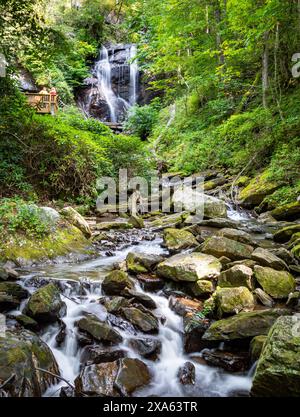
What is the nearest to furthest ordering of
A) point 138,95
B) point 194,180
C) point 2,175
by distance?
point 2,175 < point 194,180 < point 138,95

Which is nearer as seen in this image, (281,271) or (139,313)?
(139,313)

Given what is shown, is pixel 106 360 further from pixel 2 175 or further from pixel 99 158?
pixel 99 158

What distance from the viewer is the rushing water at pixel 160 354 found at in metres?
3.26

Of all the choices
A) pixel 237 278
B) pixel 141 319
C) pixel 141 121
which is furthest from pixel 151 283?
pixel 141 121

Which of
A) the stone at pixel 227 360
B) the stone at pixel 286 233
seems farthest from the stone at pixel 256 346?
the stone at pixel 286 233

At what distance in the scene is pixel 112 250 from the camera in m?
6.58

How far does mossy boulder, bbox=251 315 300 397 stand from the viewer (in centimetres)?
263

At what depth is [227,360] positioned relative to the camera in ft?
11.5

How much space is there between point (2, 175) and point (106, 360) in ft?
18.5

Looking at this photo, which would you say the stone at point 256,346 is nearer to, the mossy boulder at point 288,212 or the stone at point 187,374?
the stone at point 187,374

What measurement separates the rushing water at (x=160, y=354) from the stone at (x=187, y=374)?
1.7 inches

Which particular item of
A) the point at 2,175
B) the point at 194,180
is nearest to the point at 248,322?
the point at 2,175

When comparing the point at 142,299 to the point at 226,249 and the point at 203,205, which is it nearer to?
the point at 226,249
